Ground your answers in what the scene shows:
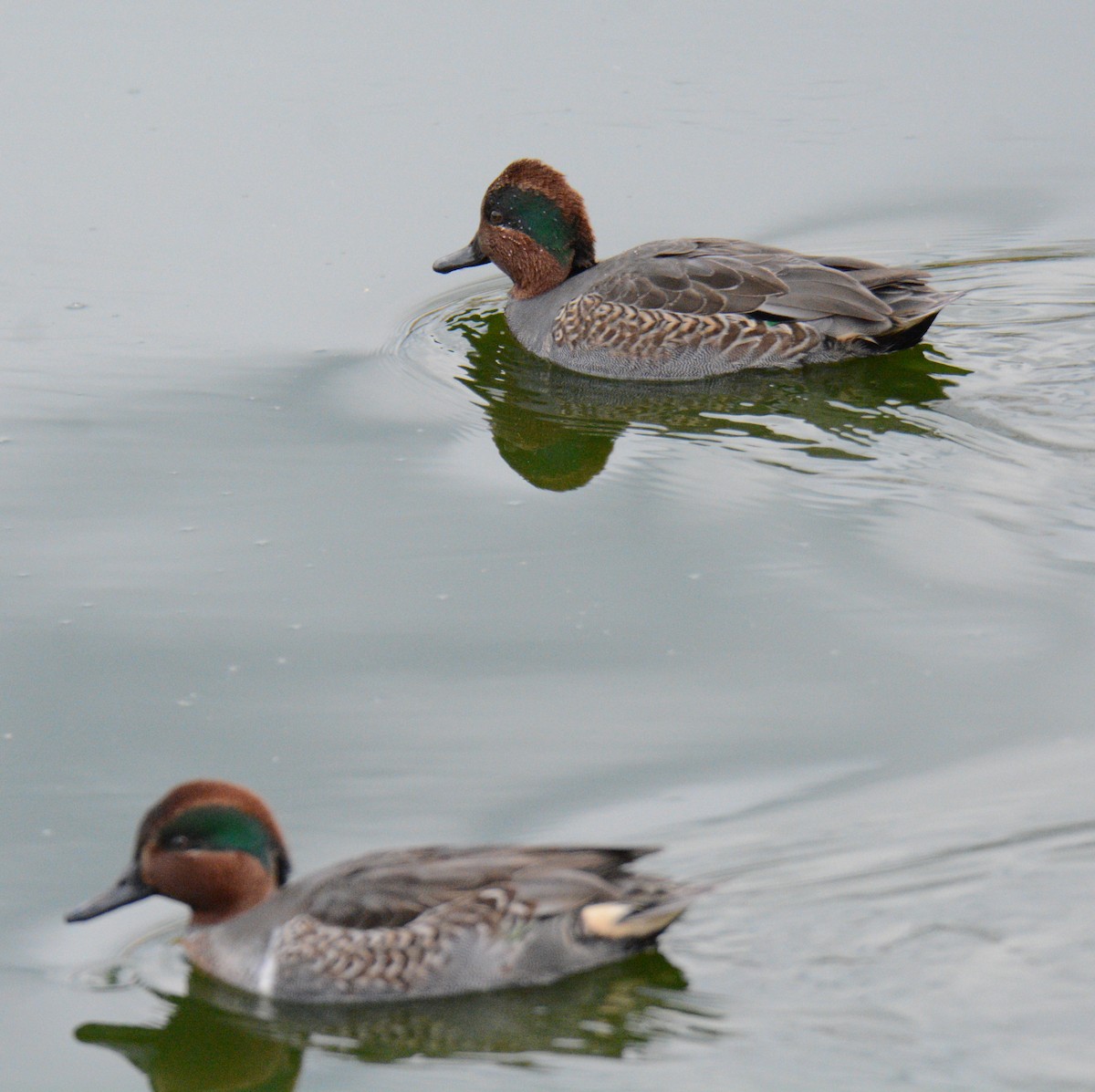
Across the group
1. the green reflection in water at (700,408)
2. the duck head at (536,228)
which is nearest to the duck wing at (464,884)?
the green reflection in water at (700,408)

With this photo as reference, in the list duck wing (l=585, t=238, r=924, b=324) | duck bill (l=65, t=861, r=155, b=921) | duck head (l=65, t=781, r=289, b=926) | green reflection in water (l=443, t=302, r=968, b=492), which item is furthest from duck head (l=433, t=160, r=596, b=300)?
duck bill (l=65, t=861, r=155, b=921)

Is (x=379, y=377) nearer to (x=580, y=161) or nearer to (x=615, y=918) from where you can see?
(x=580, y=161)

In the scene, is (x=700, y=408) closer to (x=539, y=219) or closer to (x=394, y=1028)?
(x=539, y=219)

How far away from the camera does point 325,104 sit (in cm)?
1522

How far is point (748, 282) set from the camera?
1104cm

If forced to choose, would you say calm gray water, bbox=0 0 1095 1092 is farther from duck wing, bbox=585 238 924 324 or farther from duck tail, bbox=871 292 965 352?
duck wing, bbox=585 238 924 324

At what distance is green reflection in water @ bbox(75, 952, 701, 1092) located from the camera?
5605mm

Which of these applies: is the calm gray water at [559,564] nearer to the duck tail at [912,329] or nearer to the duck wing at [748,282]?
the duck tail at [912,329]

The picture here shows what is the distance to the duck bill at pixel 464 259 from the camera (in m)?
12.1

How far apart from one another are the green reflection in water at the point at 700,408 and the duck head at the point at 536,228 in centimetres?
69

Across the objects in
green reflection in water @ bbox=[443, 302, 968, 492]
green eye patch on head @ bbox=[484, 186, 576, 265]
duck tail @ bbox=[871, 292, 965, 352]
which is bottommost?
green reflection in water @ bbox=[443, 302, 968, 492]

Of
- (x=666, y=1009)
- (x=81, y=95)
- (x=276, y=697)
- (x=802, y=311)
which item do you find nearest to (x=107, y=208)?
A: (x=81, y=95)

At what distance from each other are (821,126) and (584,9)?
340cm

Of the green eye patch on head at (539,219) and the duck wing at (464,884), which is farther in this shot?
the green eye patch on head at (539,219)
